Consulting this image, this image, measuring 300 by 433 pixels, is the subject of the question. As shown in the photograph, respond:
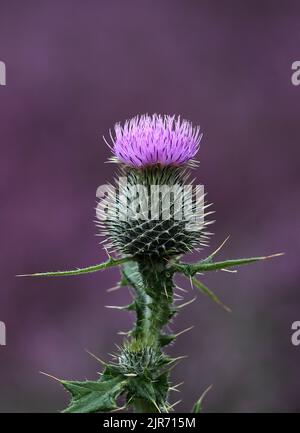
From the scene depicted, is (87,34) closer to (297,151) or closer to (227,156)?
(227,156)

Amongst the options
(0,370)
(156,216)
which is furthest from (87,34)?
(156,216)

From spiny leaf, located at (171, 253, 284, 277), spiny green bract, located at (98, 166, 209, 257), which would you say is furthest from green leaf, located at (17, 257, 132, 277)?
spiny leaf, located at (171, 253, 284, 277)

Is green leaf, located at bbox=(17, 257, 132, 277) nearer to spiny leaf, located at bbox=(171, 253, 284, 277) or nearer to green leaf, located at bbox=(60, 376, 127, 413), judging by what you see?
spiny leaf, located at bbox=(171, 253, 284, 277)

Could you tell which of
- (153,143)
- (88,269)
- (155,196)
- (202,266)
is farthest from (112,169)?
(88,269)

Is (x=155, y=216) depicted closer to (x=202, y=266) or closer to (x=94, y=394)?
(x=202, y=266)

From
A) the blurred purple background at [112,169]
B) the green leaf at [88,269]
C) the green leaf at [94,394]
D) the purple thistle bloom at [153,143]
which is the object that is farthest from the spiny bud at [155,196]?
the blurred purple background at [112,169]

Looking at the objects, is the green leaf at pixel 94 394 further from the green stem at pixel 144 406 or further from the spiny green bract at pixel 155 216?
the spiny green bract at pixel 155 216
